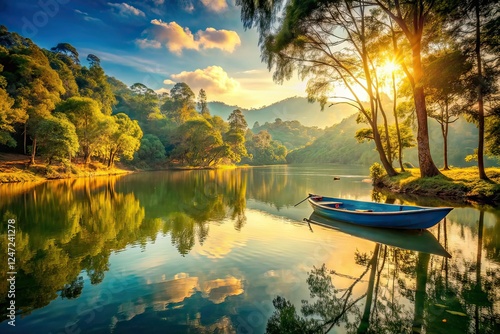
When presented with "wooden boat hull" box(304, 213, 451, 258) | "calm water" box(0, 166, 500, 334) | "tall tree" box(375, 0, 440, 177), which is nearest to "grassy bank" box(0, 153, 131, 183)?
"calm water" box(0, 166, 500, 334)

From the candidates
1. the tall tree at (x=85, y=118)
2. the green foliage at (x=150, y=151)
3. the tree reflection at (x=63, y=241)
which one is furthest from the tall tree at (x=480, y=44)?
the green foliage at (x=150, y=151)

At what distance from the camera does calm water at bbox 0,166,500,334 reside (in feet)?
15.9

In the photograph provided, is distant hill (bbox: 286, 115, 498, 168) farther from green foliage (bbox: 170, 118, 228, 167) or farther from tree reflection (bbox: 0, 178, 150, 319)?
tree reflection (bbox: 0, 178, 150, 319)

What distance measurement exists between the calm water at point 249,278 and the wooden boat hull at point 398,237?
79mm

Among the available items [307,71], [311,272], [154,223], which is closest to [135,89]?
[307,71]

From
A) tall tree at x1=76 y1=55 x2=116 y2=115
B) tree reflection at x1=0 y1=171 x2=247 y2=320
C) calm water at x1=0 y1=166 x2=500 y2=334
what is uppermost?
tall tree at x1=76 y1=55 x2=116 y2=115

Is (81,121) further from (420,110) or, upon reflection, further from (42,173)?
(420,110)

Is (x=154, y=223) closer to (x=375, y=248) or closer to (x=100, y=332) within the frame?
(x=100, y=332)

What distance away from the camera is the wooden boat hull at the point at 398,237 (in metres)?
8.81

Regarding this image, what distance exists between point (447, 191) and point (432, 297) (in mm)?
16688

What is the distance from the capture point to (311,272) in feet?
23.5

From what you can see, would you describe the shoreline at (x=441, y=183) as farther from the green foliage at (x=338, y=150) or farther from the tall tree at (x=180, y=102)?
the green foliage at (x=338, y=150)

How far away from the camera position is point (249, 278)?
6.78 m

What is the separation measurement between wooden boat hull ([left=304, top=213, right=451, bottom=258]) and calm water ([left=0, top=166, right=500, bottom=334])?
79 mm
